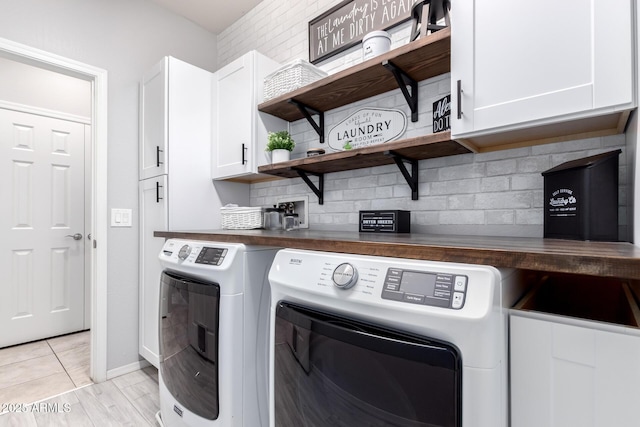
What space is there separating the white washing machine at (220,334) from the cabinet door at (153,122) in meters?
1.00

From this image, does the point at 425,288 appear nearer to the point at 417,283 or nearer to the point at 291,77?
the point at 417,283

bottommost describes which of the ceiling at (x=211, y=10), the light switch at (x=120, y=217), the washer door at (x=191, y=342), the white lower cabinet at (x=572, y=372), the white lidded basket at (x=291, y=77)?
the washer door at (x=191, y=342)

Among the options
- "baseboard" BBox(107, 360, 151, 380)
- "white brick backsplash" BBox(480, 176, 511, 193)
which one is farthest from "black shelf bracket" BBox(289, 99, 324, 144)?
"baseboard" BBox(107, 360, 151, 380)

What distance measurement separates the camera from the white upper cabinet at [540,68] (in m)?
0.90

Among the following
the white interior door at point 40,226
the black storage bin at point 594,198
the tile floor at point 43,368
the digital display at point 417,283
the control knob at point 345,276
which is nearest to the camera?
the digital display at point 417,283

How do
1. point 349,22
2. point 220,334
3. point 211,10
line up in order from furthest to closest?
point 211,10, point 349,22, point 220,334

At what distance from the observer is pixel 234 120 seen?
7.19 ft

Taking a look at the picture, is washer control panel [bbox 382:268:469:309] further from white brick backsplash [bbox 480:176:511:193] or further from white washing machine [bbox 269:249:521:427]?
white brick backsplash [bbox 480:176:511:193]

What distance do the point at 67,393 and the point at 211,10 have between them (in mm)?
3001

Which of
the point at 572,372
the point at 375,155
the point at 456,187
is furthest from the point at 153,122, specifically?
the point at 572,372

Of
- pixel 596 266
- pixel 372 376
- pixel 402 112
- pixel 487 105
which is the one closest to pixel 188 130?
pixel 402 112

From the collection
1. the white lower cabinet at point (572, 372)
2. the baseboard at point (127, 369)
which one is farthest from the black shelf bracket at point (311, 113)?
the baseboard at point (127, 369)

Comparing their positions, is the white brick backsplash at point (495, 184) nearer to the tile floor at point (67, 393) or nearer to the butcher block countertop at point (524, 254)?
the butcher block countertop at point (524, 254)

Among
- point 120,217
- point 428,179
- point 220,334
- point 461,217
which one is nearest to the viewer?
point 220,334
